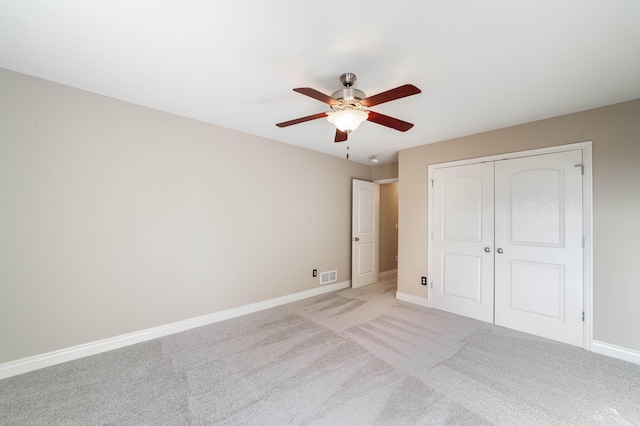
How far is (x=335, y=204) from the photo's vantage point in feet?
15.1

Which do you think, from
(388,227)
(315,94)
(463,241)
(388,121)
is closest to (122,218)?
(315,94)

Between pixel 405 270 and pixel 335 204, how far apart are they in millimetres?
1648

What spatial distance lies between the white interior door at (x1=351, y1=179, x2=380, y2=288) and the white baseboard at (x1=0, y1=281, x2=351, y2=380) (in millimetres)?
1601

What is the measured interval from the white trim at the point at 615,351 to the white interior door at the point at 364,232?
306cm

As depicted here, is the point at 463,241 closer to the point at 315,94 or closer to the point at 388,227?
the point at 388,227

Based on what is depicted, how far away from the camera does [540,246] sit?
2.90 m

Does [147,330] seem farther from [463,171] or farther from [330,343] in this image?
[463,171]

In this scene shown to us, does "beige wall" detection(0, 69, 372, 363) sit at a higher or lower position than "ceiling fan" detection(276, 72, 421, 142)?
lower

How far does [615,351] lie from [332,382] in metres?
2.82

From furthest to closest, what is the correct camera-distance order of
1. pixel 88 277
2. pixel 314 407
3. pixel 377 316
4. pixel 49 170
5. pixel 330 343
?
pixel 377 316
pixel 330 343
pixel 88 277
pixel 49 170
pixel 314 407

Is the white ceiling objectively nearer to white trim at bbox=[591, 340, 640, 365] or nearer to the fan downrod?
the fan downrod

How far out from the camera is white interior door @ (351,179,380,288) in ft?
15.7

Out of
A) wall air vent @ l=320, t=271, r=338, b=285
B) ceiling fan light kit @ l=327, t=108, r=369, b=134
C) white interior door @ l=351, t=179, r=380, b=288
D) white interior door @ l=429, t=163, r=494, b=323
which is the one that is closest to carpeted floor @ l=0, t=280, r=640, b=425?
white interior door @ l=429, t=163, r=494, b=323

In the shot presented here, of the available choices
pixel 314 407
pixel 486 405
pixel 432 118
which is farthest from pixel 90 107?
pixel 486 405
